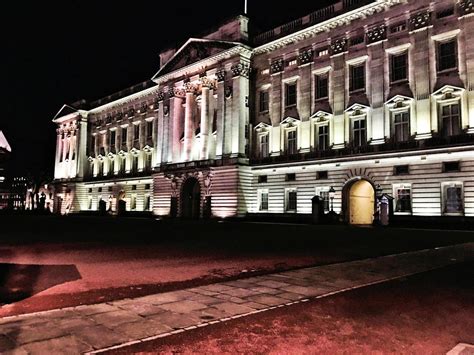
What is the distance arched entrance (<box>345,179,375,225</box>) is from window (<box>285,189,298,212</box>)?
5.43m

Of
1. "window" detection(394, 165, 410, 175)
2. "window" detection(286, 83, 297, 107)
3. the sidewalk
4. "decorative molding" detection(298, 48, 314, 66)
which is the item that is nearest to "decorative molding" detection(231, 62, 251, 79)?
"window" detection(286, 83, 297, 107)

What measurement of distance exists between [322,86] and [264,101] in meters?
7.41

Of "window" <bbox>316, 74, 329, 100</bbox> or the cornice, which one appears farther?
"window" <bbox>316, 74, 329, 100</bbox>

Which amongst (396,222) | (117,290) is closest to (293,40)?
(396,222)

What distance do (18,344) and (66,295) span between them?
2940mm

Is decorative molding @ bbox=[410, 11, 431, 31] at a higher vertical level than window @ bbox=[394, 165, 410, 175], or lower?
higher

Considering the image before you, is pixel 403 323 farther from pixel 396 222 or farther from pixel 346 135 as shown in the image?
pixel 346 135

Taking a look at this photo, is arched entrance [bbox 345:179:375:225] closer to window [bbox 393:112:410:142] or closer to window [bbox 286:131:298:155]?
window [bbox 393:112:410:142]

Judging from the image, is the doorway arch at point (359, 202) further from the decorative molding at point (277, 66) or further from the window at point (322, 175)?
the decorative molding at point (277, 66)

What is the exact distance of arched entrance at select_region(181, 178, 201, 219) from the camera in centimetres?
4709

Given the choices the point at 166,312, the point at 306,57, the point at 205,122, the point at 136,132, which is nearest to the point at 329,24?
the point at 306,57

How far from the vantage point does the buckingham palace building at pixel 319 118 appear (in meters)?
30.1

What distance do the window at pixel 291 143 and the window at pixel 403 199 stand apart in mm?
11333

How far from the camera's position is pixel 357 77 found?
36062mm
